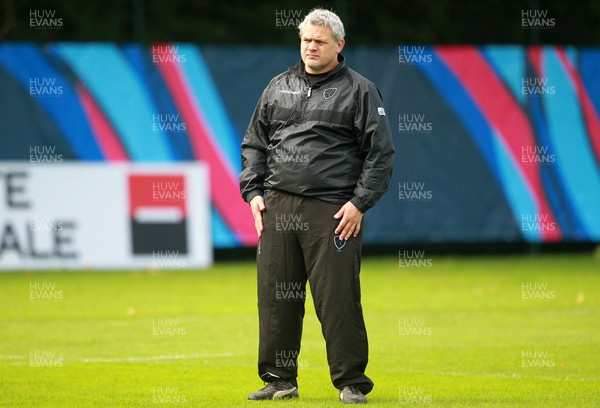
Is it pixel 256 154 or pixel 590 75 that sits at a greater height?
pixel 590 75

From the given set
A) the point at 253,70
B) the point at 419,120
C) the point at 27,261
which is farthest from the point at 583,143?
the point at 27,261

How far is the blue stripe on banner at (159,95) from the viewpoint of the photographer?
16.6 meters

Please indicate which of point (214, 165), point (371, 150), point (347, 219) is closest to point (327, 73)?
point (371, 150)

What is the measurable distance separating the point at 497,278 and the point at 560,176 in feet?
10.8

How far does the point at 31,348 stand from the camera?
9.52 metres

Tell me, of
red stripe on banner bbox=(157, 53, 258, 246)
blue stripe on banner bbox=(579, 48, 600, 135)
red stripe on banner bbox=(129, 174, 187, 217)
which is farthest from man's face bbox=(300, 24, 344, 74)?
blue stripe on banner bbox=(579, 48, 600, 135)

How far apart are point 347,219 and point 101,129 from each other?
33.5 ft

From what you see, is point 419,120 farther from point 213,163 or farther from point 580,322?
point 580,322

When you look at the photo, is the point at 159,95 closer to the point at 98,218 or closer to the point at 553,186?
the point at 98,218

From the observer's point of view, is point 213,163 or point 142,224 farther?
point 213,163

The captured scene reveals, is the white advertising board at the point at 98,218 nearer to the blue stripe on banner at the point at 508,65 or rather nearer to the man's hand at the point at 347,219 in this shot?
the blue stripe on banner at the point at 508,65

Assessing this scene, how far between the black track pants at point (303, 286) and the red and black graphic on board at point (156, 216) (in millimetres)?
8610

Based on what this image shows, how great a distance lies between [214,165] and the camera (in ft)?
54.9

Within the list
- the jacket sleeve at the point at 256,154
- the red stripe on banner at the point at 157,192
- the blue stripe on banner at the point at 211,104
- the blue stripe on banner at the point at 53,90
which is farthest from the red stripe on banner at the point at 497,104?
the jacket sleeve at the point at 256,154
